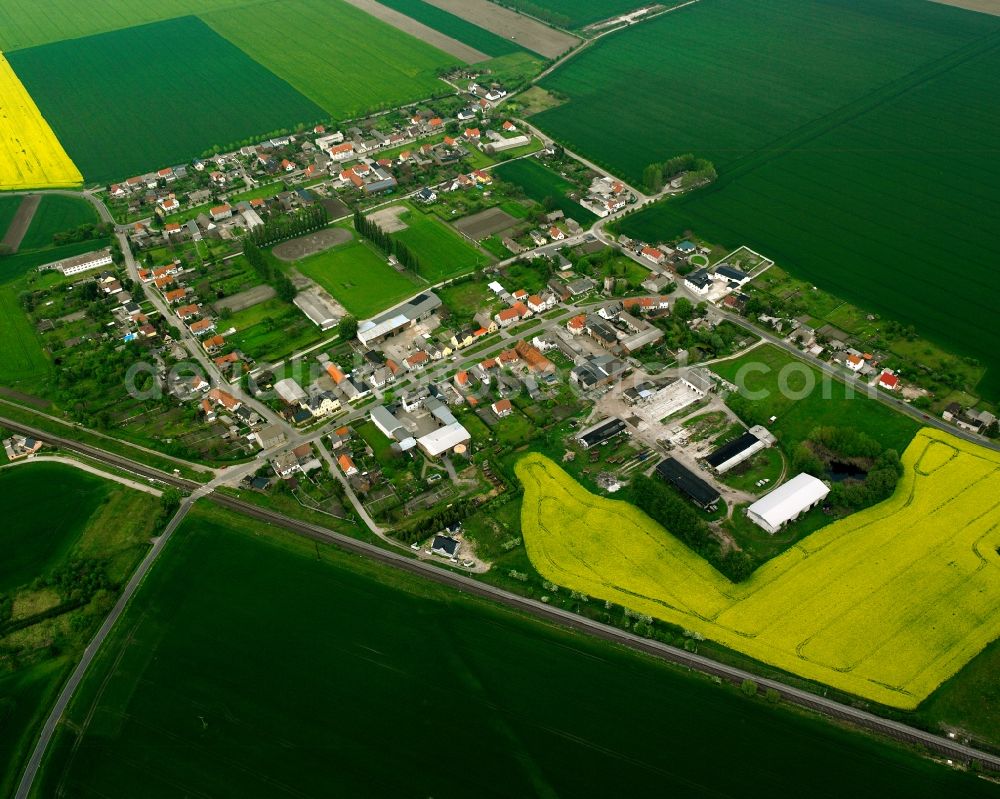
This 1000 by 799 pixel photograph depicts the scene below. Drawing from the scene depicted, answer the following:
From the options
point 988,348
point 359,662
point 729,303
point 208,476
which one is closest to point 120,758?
point 359,662

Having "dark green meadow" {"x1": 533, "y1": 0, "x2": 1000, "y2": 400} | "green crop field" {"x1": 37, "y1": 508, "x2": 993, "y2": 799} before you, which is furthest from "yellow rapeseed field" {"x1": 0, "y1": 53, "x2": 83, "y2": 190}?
"green crop field" {"x1": 37, "y1": 508, "x2": 993, "y2": 799}

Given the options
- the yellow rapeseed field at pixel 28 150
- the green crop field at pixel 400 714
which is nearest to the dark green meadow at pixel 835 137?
the green crop field at pixel 400 714

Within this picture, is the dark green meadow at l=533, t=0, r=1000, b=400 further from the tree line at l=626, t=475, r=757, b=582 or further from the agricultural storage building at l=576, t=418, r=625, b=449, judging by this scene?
the agricultural storage building at l=576, t=418, r=625, b=449

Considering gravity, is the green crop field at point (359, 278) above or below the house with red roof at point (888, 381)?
below

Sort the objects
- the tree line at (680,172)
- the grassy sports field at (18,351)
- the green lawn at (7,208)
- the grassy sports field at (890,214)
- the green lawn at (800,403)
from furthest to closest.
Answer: the tree line at (680,172) < the green lawn at (7,208) < the grassy sports field at (890,214) < the grassy sports field at (18,351) < the green lawn at (800,403)

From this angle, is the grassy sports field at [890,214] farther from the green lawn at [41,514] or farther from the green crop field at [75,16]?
the green crop field at [75,16]

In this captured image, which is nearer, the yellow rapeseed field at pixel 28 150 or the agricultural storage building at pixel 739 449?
the agricultural storage building at pixel 739 449

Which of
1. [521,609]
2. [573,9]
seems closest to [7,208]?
[521,609]
